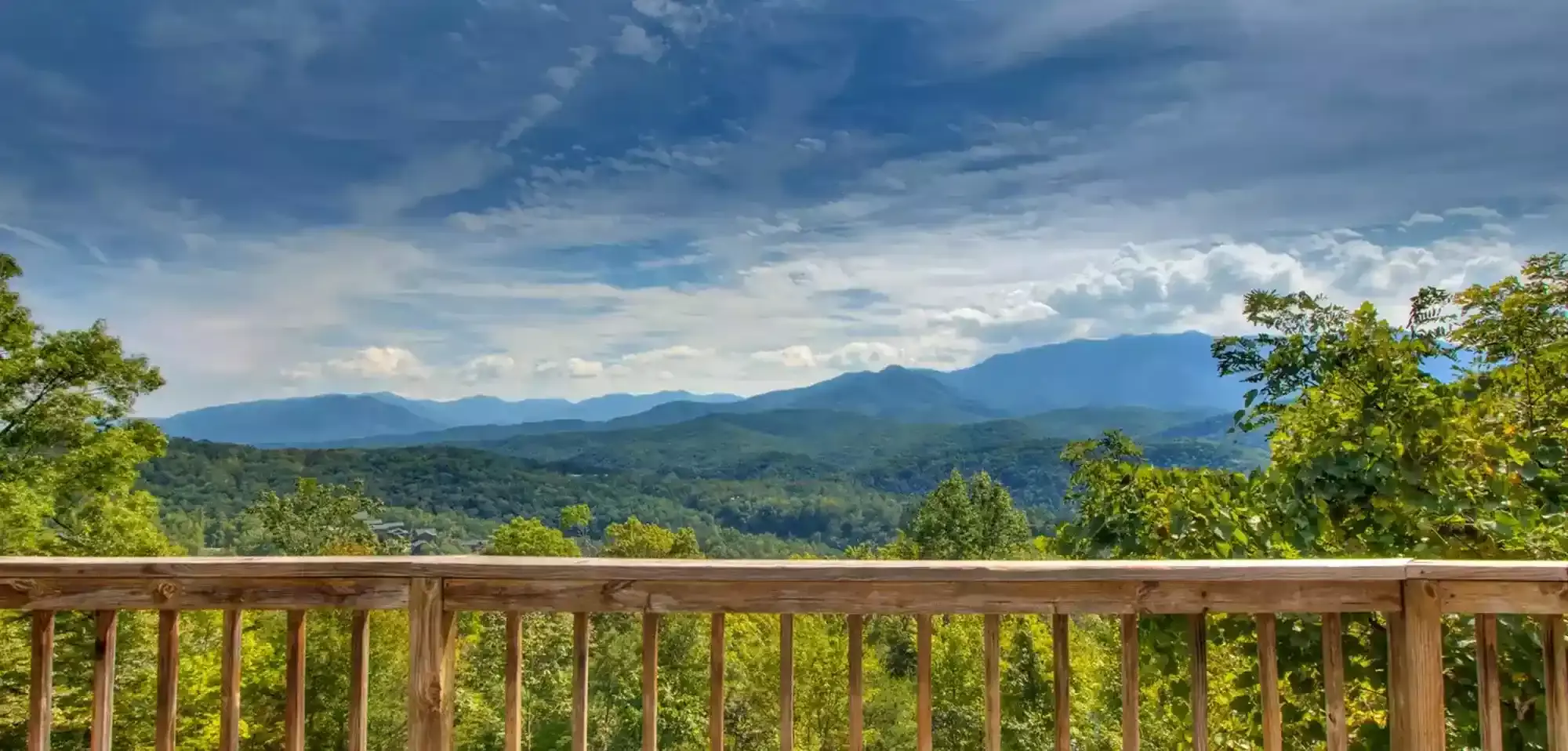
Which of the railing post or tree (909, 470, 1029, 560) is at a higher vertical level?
the railing post

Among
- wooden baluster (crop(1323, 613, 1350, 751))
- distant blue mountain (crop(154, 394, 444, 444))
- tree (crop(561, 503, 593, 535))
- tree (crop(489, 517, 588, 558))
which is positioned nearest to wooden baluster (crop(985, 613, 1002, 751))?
wooden baluster (crop(1323, 613, 1350, 751))

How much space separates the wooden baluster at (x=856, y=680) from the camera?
4.39 ft

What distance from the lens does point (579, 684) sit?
4.69 ft

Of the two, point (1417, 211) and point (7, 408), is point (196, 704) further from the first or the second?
point (1417, 211)

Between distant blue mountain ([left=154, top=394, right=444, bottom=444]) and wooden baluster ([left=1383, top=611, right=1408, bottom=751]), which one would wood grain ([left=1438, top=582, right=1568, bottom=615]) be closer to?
wooden baluster ([left=1383, top=611, right=1408, bottom=751])

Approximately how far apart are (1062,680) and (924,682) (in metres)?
0.26

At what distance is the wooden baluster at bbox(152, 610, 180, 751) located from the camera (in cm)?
144

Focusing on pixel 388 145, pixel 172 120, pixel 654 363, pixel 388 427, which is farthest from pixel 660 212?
pixel 388 427

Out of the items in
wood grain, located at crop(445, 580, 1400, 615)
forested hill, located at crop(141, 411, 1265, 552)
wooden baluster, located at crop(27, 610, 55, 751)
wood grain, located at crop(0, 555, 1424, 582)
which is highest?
wood grain, located at crop(0, 555, 1424, 582)

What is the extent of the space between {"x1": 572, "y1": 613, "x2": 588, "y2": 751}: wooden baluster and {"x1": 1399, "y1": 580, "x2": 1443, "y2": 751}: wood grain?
1.53 metres

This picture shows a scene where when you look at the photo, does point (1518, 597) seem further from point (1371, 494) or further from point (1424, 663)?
point (1371, 494)

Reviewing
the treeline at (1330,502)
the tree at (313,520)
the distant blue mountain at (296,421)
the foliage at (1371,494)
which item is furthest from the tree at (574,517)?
the distant blue mountain at (296,421)

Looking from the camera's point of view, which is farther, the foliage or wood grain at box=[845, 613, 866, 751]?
the foliage

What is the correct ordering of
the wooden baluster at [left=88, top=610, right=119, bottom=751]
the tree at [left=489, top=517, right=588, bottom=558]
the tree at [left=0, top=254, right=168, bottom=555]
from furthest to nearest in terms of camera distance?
the tree at [left=489, top=517, right=588, bottom=558]
the tree at [left=0, top=254, right=168, bottom=555]
the wooden baluster at [left=88, top=610, right=119, bottom=751]
